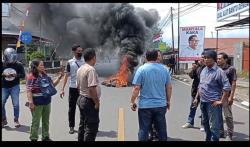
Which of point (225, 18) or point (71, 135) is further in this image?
point (225, 18)

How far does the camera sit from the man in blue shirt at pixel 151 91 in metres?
5.46

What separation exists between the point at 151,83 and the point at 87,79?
94 centimetres

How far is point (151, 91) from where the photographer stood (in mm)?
5496

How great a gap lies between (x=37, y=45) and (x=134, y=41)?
8.91m

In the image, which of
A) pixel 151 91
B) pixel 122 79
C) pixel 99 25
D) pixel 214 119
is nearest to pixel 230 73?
pixel 214 119

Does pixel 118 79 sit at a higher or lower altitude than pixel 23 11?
lower

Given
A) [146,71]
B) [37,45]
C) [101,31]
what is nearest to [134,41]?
[101,31]

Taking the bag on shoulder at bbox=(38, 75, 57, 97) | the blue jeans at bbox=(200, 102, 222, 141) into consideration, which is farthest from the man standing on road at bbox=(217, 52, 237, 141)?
the bag on shoulder at bbox=(38, 75, 57, 97)

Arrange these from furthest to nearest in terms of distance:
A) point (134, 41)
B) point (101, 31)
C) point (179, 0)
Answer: point (101, 31) < point (134, 41) < point (179, 0)

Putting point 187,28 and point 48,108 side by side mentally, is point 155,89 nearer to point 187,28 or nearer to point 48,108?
point 48,108

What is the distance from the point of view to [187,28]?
2411 cm

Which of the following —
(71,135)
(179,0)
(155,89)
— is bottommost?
(71,135)

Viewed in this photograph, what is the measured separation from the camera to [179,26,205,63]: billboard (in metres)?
24.2

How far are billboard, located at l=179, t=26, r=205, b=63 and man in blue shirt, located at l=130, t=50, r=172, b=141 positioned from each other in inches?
729
